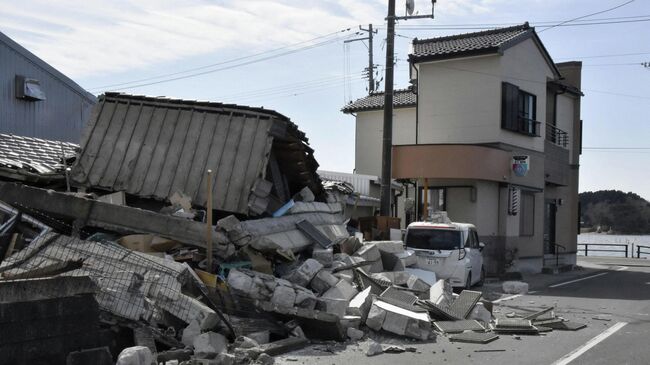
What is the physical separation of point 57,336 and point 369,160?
26.3m

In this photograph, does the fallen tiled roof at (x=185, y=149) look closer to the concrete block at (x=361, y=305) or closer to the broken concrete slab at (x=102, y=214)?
the broken concrete slab at (x=102, y=214)

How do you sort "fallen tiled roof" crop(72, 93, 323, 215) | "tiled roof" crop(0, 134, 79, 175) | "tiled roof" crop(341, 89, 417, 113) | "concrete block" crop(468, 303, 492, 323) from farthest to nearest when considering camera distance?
"tiled roof" crop(341, 89, 417, 113) → "fallen tiled roof" crop(72, 93, 323, 215) → "tiled roof" crop(0, 134, 79, 175) → "concrete block" crop(468, 303, 492, 323)

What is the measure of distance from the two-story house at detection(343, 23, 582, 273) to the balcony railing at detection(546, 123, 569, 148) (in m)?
0.10

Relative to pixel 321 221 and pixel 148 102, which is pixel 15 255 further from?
pixel 321 221

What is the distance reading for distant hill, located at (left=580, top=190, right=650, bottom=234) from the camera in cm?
4297

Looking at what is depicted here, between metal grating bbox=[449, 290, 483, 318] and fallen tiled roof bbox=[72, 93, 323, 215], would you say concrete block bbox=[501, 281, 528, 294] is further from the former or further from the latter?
fallen tiled roof bbox=[72, 93, 323, 215]

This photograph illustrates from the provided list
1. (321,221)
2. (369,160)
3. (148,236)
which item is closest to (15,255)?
(148,236)

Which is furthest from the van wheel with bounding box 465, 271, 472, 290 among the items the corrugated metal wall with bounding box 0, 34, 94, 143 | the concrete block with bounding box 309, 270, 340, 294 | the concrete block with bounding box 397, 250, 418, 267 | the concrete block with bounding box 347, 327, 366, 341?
the corrugated metal wall with bounding box 0, 34, 94, 143

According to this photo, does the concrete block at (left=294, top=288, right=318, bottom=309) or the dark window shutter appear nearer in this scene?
the concrete block at (left=294, top=288, right=318, bottom=309)

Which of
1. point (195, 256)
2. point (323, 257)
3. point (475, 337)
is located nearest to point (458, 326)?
point (475, 337)

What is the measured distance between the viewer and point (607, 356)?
31.9ft

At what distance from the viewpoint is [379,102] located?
32406 mm

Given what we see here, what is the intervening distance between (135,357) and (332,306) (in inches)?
177

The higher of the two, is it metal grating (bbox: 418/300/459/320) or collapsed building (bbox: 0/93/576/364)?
collapsed building (bbox: 0/93/576/364)
